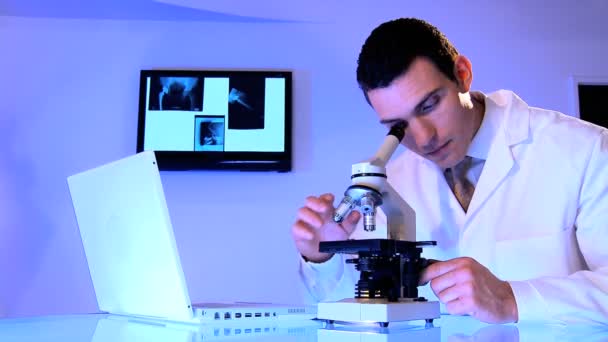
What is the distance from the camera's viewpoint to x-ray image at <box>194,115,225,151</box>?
304 centimetres

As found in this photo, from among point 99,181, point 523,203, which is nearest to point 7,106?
point 99,181

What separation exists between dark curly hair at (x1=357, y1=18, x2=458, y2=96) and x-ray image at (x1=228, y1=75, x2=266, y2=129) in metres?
1.43

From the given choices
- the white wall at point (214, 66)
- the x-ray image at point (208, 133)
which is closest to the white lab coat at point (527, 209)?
the white wall at point (214, 66)

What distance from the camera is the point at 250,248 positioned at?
3033 millimetres

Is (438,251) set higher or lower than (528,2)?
lower

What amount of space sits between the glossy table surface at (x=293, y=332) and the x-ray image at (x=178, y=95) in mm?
1938

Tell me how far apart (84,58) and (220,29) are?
743 millimetres

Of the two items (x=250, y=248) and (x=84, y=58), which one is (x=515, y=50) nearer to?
(x=250, y=248)

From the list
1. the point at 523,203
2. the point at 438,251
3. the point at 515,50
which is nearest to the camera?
the point at 523,203

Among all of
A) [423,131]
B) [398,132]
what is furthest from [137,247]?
[423,131]

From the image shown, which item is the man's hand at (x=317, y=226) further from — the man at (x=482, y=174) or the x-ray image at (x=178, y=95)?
the x-ray image at (x=178, y=95)

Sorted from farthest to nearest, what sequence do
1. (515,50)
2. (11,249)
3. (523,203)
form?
(515,50) < (11,249) < (523,203)

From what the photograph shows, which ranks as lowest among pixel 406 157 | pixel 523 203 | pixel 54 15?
pixel 523 203

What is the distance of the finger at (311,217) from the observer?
4.73 feet
